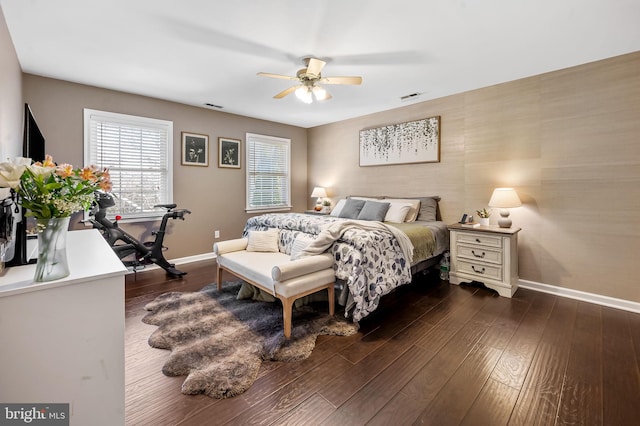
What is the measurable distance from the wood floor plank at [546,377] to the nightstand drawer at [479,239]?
895 mm

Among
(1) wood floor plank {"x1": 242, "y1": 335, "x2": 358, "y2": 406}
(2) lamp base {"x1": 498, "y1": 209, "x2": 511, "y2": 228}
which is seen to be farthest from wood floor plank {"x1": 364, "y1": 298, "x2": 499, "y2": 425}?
(2) lamp base {"x1": 498, "y1": 209, "x2": 511, "y2": 228}

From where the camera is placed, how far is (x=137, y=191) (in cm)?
408

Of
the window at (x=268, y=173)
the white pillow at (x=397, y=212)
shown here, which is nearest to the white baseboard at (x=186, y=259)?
the window at (x=268, y=173)

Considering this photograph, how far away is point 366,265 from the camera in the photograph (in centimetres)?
257

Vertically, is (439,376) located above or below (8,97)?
below

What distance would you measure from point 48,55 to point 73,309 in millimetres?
3181

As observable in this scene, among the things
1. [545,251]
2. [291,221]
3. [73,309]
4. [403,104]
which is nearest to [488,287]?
[545,251]

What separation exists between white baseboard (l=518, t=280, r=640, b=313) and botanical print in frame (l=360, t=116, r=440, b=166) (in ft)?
6.60

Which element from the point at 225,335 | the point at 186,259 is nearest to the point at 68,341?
the point at 225,335

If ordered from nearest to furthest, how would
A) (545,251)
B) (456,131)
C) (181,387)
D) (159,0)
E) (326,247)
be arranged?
(181,387), (159,0), (326,247), (545,251), (456,131)

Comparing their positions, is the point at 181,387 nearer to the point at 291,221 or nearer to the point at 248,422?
the point at 248,422

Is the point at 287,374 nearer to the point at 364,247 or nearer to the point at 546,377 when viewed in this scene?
the point at 364,247

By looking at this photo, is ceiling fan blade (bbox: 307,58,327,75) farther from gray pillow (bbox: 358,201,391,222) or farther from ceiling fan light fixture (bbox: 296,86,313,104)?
gray pillow (bbox: 358,201,391,222)

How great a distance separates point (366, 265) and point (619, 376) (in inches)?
70.5
